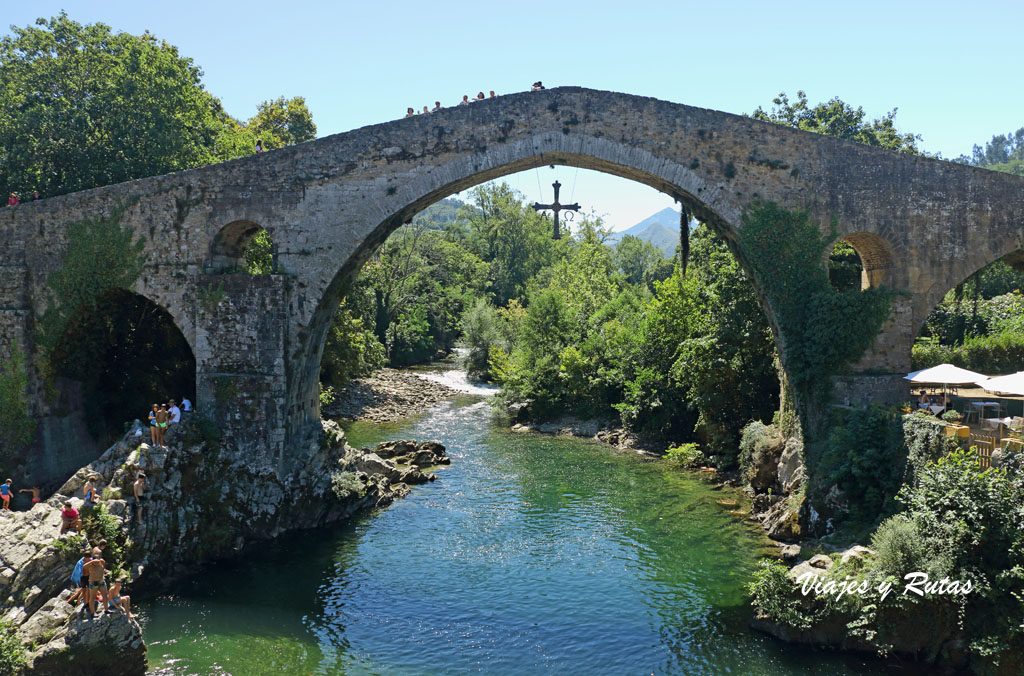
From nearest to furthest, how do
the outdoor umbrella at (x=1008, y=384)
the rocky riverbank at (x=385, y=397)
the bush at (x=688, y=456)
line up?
the outdoor umbrella at (x=1008, y=384) < the bush at (x=688, y=456) < the rocky riverbank at (x=385, y=397)

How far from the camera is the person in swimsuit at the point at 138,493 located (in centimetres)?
1427

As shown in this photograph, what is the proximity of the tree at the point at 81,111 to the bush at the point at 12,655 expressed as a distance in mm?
14529

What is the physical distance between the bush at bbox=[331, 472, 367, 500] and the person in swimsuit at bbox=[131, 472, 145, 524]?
4.51 meters

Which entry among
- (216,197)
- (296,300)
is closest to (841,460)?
(296,300)

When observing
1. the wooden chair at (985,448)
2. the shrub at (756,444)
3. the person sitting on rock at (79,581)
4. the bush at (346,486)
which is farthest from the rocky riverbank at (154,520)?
the wooden chair at (985,448)

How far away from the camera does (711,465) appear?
2223 centimetres

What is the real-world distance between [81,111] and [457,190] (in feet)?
37.5

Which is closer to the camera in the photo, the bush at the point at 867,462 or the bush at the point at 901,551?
the bush at the point at 901,551

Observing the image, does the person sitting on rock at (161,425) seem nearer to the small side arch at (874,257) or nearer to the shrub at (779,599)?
the shrub at (779,599)

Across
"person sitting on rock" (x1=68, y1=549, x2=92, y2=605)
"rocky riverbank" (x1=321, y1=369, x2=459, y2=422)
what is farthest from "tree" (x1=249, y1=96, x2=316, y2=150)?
"person sitting on rock" (x1=68, y1=549, x2=92, y2=605)

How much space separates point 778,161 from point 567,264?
25775 mm

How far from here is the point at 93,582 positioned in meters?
11.2

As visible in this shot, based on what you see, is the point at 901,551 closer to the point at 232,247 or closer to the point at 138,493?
the point at 138,493

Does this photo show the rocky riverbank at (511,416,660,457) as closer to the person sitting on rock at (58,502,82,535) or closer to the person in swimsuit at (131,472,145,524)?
the person in swimsuit at (131,472,145,524)
